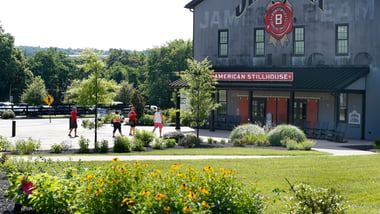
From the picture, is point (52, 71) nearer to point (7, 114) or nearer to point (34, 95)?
point (34, 95)

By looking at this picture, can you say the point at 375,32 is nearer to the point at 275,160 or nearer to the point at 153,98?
the point at 275,160

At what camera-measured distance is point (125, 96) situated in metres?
63.5

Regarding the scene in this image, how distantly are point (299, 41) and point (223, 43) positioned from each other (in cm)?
600

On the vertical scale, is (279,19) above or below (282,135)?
above

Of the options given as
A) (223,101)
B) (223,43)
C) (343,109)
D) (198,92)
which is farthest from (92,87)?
(343,109)

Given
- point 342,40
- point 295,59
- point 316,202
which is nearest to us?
point 316,202

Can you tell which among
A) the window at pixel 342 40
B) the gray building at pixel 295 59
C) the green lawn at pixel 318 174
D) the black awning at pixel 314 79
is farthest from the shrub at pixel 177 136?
the window at pixel 342 40

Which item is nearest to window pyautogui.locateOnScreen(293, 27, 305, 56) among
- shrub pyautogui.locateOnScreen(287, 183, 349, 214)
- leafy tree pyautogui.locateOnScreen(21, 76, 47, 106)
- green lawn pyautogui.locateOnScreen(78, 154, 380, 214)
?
green lawn pyautogui.locateOnScreen(78, 154, 380, 214)

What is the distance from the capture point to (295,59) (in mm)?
34438

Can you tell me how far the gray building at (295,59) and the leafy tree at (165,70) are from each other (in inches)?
1464

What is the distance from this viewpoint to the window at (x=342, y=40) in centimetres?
3228

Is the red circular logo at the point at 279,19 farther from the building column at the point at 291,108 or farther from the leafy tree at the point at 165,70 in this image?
the leafy tree at the point at 165,70

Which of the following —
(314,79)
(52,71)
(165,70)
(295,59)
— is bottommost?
(314,79)

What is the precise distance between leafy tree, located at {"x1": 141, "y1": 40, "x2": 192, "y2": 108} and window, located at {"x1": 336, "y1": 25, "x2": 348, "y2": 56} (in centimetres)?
4355
